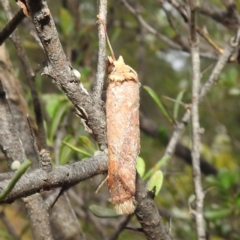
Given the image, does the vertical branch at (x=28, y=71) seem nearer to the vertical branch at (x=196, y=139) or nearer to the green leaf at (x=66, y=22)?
the vertical branch at (x=196, y=139)

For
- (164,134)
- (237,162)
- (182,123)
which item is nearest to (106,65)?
(182,123)

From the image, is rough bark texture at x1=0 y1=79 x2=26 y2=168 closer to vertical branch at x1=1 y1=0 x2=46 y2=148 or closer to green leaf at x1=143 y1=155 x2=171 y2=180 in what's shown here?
vertical branch at x1=1 y1=0 x2=46 y2=148

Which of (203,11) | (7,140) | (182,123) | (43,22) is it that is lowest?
(7,140)

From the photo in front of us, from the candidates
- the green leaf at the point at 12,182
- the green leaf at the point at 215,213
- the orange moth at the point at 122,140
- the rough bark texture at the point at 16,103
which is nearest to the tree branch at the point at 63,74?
the orange moth at the point at 122,140

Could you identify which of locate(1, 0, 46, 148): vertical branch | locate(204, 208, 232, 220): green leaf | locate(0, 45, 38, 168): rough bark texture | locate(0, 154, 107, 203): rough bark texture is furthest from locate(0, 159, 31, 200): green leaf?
locate(204, 208, 232, 220): green leaf

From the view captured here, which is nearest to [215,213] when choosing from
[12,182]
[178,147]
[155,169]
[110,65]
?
[155,169]

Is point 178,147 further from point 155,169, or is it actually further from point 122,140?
point 122,140

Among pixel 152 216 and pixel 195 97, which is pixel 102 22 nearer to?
pixel 152 216

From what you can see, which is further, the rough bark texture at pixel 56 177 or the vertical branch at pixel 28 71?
the vertical branch at pixel 28 71

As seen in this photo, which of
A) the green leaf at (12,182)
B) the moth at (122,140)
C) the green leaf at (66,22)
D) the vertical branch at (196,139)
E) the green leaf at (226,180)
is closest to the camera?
the green leaf at (12,182)
